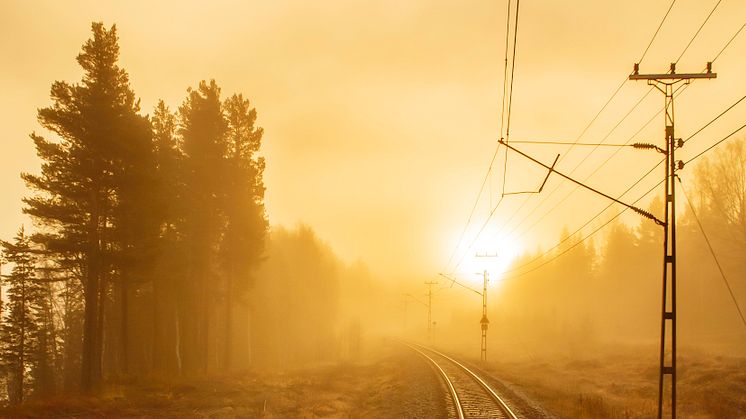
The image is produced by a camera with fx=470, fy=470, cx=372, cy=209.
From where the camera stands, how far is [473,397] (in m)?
22.1

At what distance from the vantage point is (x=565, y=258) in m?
95.0

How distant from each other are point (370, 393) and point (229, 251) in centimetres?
1470

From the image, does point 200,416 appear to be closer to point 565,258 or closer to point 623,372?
point 623,372

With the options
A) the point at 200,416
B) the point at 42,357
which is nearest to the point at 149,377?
the point at 200,416

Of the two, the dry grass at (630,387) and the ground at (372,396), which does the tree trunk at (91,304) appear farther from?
the dry grass at (630,387)

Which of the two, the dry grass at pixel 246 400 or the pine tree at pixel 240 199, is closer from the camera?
the dry grass at pixel 246 400

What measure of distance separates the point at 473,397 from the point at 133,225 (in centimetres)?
1837

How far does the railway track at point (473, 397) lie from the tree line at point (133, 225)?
1562cm

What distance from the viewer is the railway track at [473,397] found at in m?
18.3

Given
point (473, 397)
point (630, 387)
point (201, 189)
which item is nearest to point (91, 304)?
point (201, 189)

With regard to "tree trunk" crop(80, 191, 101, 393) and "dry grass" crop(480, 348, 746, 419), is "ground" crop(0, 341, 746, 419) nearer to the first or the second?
"dry grass" crop(480, 348, 746, 419)

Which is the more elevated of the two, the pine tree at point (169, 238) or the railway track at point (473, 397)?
the pine tree at point (169, 238)

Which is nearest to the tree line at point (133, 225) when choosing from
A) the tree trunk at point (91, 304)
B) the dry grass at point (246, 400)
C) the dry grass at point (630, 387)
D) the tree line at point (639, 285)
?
the tree trunk at point (91, 304)

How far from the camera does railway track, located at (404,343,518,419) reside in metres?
18.3
